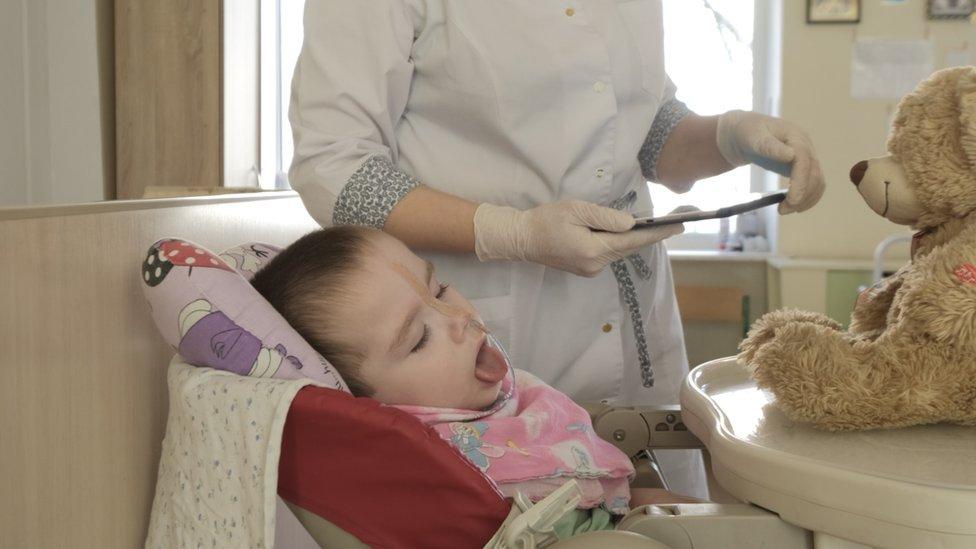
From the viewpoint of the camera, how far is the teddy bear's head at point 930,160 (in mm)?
919

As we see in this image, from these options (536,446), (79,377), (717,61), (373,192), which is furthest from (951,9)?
(79,377)

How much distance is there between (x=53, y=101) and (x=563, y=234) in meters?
2.06

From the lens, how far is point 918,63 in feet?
12.1

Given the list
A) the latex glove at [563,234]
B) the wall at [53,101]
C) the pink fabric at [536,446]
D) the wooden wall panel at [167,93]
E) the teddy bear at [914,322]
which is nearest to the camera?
the teddy bear at [914,322]

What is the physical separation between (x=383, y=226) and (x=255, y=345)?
384 mm

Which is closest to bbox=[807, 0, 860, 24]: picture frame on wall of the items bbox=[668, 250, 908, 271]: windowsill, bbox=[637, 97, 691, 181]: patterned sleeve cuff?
bbox=[668, 250, 908, 271]: windowsill

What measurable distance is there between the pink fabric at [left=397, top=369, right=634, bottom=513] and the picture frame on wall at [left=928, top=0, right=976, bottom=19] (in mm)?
3130

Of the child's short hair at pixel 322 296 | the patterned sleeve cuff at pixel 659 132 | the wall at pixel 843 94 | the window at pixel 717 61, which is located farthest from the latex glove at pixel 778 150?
the window at pixel 717 61

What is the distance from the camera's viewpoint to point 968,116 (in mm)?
898

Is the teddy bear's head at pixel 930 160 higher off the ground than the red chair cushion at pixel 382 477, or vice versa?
the teddy bear's head at pixel 930 160

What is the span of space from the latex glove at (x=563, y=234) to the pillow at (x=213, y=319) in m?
0.39

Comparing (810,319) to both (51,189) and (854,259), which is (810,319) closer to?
(51,189)

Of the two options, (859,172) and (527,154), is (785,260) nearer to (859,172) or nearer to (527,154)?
(527,154)

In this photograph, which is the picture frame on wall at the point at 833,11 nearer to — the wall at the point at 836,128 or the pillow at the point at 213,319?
the wall at the point at 836,128
